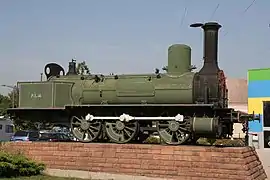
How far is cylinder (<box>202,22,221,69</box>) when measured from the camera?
1817 centimetres

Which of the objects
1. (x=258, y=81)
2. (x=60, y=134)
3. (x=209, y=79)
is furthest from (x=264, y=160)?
(x=258, y=81)

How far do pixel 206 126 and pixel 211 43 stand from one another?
3.40 metres

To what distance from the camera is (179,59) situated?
19.0 m

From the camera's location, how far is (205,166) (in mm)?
15867

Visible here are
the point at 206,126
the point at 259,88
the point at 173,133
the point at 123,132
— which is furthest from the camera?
the point at 259,88

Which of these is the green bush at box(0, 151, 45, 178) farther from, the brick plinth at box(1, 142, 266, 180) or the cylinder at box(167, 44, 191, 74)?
the cylinder at box(167, 44, 191, 74)

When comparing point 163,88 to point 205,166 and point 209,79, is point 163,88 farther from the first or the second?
point 205,166

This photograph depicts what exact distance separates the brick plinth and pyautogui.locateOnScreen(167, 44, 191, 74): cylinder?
374 centimetres

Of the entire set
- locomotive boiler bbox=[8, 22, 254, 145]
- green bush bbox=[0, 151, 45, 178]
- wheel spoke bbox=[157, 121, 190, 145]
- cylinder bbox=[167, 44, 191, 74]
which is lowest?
green bush bbox=[0, 151, 45, 178]

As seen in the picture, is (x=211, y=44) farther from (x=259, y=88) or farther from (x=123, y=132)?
(x=259, y=88)

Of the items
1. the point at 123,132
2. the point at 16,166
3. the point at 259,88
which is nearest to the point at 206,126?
the point at 123,132

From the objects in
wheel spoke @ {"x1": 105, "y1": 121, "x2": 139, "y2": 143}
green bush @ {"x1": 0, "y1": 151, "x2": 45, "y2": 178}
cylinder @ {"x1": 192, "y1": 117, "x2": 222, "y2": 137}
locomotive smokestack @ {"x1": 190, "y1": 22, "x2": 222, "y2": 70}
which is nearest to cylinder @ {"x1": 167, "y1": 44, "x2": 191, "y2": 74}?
locomotive smokestack @ {"x1": 190, "y1": 22, "x2": 222, "y2": 70}

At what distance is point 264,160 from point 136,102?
9.21 meters

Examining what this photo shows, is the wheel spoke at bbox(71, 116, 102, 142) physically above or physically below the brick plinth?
above
